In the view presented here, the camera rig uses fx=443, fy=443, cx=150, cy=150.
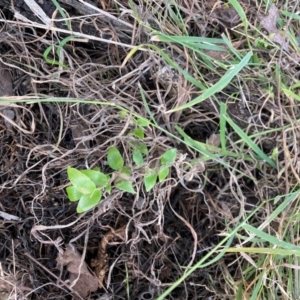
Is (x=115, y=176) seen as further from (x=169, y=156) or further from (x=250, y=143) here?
(x=250, y=143)

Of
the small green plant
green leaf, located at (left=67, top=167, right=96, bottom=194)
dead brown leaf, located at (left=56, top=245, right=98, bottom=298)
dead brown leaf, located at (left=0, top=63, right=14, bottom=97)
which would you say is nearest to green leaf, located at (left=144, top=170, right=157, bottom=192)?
the small green plant

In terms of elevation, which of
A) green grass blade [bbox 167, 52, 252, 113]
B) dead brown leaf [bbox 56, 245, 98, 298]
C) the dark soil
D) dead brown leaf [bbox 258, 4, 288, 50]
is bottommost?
dead brown leaf [bbox 56, 245, 98, 298]

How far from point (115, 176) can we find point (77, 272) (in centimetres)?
24

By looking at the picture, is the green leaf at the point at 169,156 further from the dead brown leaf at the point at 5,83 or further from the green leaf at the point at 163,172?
the dead brown leaf at the point at 5,83

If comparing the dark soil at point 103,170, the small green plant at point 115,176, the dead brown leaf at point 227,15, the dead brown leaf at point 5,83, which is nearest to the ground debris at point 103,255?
the dark soil at point 103,170

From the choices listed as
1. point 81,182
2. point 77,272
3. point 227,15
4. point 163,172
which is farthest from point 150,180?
point 227,15

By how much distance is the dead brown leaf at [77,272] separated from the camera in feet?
3.16

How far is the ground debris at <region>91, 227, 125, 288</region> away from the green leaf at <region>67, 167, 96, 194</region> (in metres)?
0.19

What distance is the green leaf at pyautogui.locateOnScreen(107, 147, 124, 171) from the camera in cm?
89

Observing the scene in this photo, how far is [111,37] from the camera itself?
947 mm

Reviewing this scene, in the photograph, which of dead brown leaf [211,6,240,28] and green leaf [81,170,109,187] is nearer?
green leaf [81,170,109,187]

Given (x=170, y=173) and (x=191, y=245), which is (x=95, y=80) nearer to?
(x=170, y=173)

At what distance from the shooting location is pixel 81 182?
2.69 ft

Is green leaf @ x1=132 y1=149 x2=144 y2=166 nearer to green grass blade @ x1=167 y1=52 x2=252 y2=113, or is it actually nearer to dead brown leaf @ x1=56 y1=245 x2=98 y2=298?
green grass blade @ x1=167 y1=52 x2=252 y2=113
